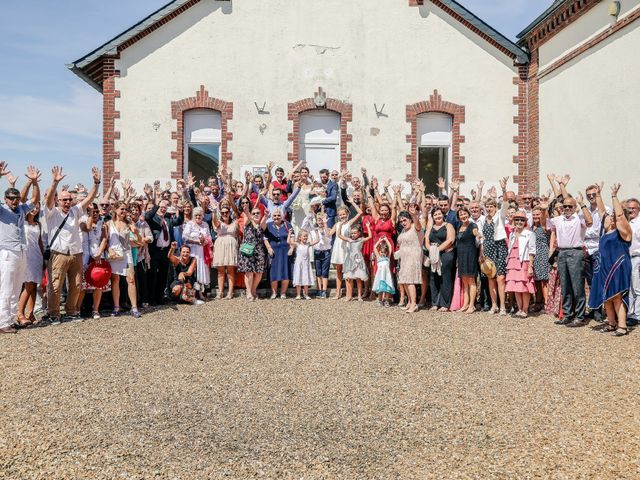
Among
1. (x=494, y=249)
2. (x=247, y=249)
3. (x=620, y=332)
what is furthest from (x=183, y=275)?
(x=620, y=332)

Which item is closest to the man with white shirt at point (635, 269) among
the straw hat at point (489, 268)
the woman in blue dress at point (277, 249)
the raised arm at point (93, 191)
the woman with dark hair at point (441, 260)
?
the straw hat at point (489, 268)

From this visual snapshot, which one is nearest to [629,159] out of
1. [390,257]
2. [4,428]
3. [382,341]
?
[390,257]

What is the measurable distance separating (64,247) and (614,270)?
7.62 m

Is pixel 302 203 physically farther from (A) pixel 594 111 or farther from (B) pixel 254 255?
(A) pixel 594 111

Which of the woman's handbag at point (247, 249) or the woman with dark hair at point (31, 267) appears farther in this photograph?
the woman's handbag at point (247, 249)

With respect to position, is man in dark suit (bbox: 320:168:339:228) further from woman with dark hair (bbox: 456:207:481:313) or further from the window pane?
the window pane

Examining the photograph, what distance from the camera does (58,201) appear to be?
865 centimetres

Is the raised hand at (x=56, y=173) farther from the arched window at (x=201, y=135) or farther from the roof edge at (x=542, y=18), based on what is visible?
the roof edge at (x=542, y=18)

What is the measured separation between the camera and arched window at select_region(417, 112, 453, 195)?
15.3 meters

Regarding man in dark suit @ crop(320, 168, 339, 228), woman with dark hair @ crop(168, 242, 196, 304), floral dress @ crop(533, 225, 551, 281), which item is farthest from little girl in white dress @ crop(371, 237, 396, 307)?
woman with dark hair @ crop(168, 242, 196, 304)

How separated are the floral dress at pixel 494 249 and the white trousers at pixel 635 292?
1761 mm

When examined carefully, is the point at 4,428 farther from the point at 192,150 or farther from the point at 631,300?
the point at 192,150

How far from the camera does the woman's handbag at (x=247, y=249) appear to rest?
33.8ft

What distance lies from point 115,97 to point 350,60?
5862mm
